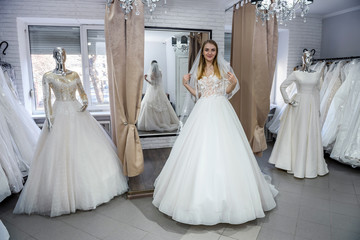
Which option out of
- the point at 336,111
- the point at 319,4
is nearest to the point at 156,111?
the point at 336,111

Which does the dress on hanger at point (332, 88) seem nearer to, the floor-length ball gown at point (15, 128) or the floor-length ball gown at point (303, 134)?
the floor-length ball gown at point (303, 134)

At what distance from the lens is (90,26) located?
4.18m

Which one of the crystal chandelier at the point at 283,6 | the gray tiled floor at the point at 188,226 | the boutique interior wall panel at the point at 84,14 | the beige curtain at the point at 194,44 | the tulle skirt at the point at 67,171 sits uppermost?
the boutique interior wall panel at the point at 84,14

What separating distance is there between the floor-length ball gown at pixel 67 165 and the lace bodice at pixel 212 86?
1.26 metres

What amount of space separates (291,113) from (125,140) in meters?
2.35

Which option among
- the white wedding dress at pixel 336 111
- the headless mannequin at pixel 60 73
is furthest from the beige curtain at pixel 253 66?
the headless mannequin at pixel 60 73

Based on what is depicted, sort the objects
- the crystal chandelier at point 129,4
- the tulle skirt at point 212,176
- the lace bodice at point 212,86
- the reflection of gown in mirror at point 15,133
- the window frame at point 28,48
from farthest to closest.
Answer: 1. the window frame at point 28,48
2. the reflection of gown in mirror at point 15,133
3. the lace bodice at point 212,86
4. the crystal chandelier at point 129,4
5. the tulle skirt at point 212,176

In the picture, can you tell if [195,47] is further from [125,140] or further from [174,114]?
[125,140]

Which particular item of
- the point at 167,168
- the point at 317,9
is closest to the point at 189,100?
the point at 167,168

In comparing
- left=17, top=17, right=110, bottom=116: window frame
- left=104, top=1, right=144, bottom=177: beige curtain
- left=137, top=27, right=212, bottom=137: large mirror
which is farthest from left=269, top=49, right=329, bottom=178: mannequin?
left=17, top=17, right=110, bottom=116: window frame

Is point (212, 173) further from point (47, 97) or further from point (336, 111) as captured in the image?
point (336, 111)

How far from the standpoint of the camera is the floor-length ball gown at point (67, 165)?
252 centimetres

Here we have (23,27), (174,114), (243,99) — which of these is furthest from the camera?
(174,114)

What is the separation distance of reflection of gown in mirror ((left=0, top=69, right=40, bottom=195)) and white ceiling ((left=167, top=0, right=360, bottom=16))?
2657mm
